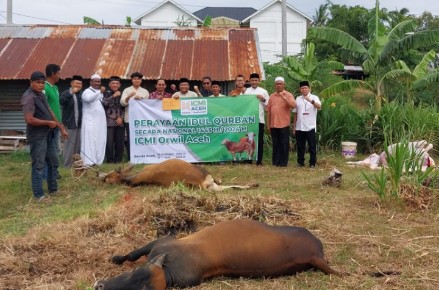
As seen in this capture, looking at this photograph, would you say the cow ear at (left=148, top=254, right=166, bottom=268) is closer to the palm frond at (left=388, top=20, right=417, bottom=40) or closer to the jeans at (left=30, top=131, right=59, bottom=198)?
the jeans at (left=30, top=131, right=59, bottom=198)

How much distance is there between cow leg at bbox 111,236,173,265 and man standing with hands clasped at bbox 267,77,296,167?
609cm

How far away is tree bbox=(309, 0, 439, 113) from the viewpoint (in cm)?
1370

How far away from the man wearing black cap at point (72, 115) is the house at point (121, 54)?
9.55ft

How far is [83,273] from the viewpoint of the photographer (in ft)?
14.2

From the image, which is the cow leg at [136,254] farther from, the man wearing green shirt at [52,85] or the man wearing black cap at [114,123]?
the man wearing black cap at [114,123]

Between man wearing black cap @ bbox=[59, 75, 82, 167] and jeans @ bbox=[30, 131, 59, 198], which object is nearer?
jeans @ bbox=[30, 131, 59, 198]

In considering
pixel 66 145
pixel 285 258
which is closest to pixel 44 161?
pixel 66 145

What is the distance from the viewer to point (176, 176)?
777 cm

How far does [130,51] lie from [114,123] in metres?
3.73

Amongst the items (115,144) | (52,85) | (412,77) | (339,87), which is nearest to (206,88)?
(115,144)

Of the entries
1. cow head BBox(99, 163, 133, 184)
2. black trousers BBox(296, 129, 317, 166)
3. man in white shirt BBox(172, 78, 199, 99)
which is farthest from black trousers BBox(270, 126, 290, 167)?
cow head BBox(99, 163, 133, 184)

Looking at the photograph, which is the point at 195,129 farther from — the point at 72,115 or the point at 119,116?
the point at 72,115

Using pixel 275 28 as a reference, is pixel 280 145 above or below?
below

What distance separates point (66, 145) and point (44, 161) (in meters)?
2.84
